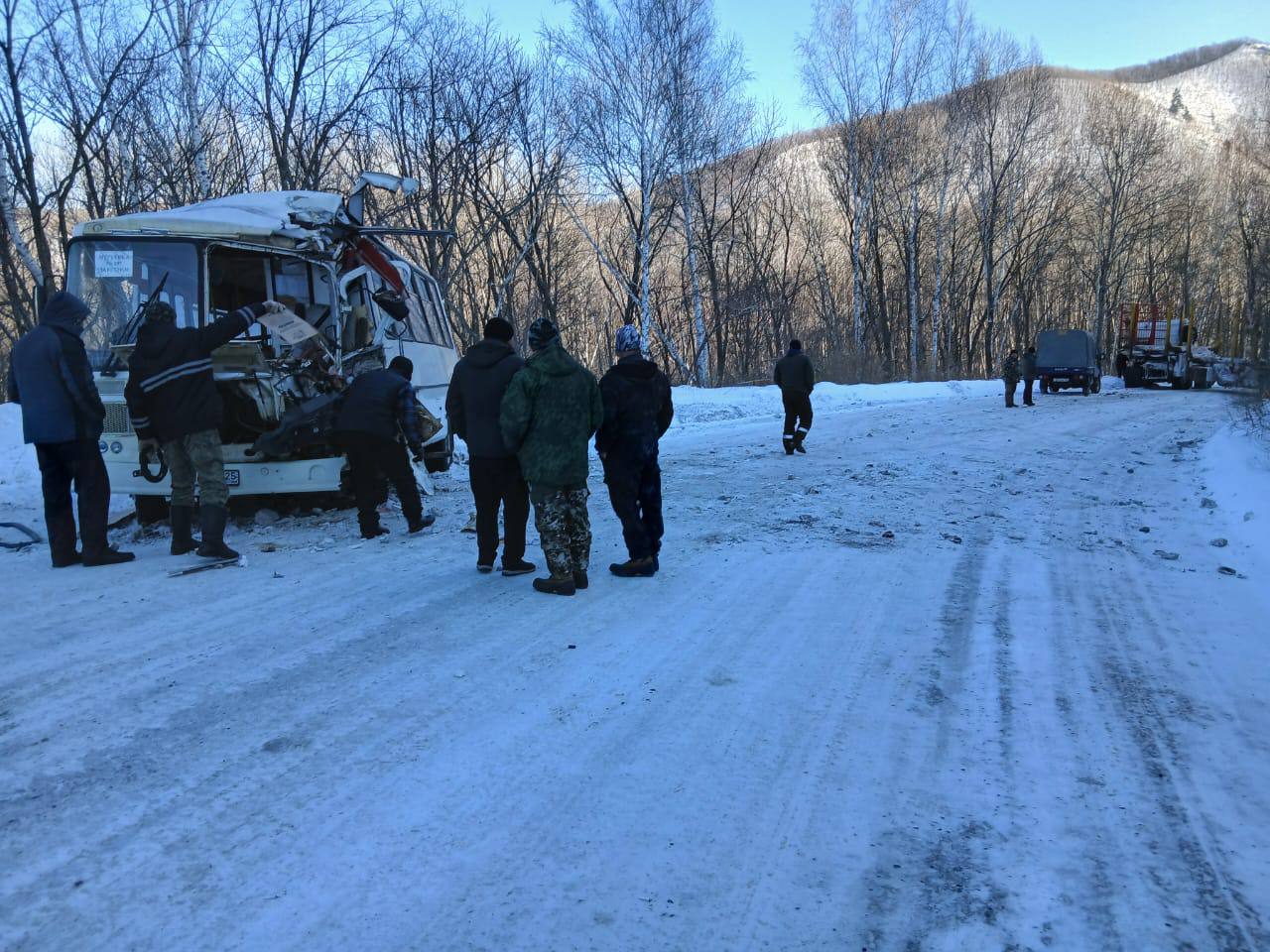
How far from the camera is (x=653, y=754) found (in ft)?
10.8

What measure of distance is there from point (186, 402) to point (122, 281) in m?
2.19

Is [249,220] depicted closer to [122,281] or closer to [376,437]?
[122,281]

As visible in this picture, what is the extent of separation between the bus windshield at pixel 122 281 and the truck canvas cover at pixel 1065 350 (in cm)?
3075

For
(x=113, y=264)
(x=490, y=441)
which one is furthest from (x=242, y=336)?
(x=490, y=441)

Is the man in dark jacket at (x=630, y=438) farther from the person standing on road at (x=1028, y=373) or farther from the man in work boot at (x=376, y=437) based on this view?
the person standing on road at (x=1028, y=373)

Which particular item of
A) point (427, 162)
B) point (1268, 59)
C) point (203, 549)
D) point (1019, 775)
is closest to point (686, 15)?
point (427, 162)

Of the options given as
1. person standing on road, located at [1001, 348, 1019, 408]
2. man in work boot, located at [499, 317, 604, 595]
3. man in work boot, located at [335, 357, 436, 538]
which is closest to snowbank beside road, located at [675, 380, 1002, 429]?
person standing on road, located at [1001, 348, 1019, 408]

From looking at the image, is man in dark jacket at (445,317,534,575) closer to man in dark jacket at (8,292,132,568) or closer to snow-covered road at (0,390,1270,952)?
snow-covered road at (0,390,1270,952)

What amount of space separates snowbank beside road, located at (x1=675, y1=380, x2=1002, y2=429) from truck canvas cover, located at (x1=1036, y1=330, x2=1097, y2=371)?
216cm

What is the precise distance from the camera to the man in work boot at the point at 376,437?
7.64m

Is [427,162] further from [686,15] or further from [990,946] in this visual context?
[990,946]

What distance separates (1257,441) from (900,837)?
1118cm

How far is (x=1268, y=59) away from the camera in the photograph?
39500 mm

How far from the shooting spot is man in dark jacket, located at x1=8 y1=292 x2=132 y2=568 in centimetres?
643
